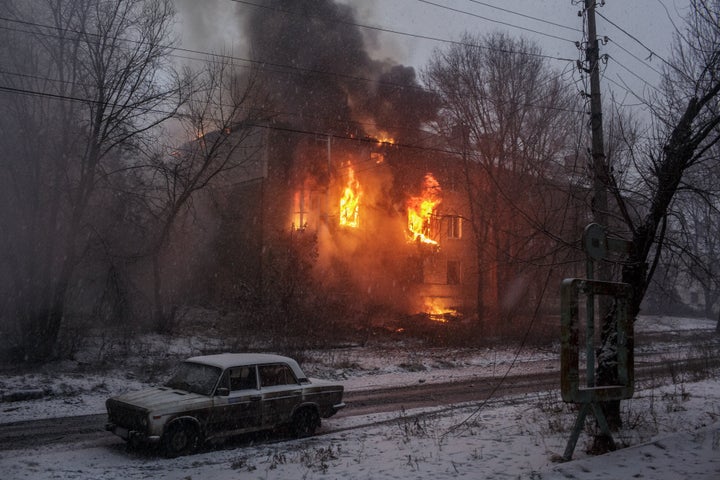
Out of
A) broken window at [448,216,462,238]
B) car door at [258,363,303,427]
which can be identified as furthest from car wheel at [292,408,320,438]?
broken window at [448,216,462,238]

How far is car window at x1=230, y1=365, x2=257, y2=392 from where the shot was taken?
948cm

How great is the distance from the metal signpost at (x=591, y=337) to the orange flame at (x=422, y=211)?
93.7ft

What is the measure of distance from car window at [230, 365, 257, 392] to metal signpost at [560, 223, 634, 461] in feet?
16.7

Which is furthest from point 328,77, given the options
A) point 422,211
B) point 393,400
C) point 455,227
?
point 393,400

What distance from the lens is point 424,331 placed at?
27.9m

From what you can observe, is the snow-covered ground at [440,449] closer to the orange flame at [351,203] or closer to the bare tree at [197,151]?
the bare tree at [197,151]

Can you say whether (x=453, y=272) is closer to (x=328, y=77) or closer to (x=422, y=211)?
(x=422, y=211)

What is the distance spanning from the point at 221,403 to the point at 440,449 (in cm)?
342

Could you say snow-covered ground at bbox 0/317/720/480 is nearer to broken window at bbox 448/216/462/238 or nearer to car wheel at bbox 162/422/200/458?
car wheel at bbox 162/422/200/458

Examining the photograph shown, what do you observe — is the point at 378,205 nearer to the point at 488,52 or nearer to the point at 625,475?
the point at 488,52

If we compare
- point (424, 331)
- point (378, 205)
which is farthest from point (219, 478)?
point (378, 205)

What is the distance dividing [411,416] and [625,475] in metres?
5.94

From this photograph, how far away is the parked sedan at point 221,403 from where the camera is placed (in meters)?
8.45

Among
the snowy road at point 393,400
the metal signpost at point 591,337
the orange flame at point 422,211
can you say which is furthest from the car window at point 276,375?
the orange flame at point 422,211
